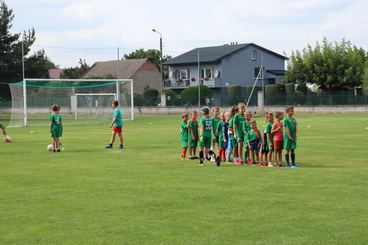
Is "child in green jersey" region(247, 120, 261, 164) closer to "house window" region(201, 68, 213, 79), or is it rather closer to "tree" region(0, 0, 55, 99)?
"tree" region(0, 0, 55, 99)

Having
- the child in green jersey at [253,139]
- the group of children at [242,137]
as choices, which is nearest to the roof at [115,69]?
the group of children at [242,137]

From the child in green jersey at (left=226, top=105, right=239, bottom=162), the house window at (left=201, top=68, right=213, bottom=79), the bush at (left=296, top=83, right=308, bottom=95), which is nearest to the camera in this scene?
the child in green jersey at (left=226, top=105, right=239, bottom=162)

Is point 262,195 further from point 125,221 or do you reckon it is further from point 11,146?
point 11,146

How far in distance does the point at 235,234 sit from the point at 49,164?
10.6 meters

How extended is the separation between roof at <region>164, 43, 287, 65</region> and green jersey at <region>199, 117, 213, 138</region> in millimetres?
66778

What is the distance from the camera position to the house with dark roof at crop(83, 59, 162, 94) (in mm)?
95438

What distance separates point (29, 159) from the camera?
19.8 meters

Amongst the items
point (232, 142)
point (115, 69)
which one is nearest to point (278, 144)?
point (232, 142)

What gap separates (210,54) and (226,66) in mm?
3502

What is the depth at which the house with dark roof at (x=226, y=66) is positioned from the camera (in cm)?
8581

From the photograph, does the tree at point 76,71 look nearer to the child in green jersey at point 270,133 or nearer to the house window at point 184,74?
the house window at point 184,74

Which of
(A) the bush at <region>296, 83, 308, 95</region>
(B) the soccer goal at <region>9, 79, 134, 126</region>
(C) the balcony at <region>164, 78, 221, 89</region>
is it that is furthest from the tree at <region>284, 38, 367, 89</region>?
(B) the soccer goal at <region>9, 79, 134, 126</region>

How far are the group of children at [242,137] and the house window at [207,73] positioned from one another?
67410 mm

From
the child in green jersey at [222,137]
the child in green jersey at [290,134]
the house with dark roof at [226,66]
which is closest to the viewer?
the child in green jersey at [290,134]
